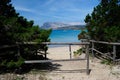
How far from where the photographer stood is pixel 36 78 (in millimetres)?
7824

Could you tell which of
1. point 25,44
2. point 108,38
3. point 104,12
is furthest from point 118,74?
point 104,12

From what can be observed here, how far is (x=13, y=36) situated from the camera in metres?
8.11

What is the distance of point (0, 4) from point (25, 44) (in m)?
1.97

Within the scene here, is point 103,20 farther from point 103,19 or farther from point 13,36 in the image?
point 13,36

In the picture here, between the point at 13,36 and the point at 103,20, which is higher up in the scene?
the point at 103,20

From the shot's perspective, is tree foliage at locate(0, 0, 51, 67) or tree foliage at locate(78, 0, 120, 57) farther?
tree foliage at locate(78, 0, 120, 57)

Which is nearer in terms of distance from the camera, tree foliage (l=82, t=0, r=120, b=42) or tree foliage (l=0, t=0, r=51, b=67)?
tree foliage (l=0, t=0, r=51, b=67)

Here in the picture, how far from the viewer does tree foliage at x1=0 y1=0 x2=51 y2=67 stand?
800 cm

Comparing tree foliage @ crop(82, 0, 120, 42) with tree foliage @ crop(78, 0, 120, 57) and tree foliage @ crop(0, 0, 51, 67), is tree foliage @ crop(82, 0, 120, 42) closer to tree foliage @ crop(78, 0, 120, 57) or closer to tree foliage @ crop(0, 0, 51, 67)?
tree foliage @ crop(78, 0, 120, 57)

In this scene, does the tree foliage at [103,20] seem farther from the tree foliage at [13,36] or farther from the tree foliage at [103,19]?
the tree foliage at [13,36]

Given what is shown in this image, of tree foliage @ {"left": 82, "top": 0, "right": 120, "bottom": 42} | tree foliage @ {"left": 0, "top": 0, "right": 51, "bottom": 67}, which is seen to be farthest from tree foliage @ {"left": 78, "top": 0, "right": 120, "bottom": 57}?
tree foliage @ {"left": 0, "top": 0, "right": 51, "bottom": 67}

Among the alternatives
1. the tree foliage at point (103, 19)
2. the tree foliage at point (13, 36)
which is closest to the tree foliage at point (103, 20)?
the tree foliage at point (103, 19)

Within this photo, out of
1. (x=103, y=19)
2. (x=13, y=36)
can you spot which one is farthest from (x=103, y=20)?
(x=13, y=36)

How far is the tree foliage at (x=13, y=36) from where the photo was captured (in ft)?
26.2
